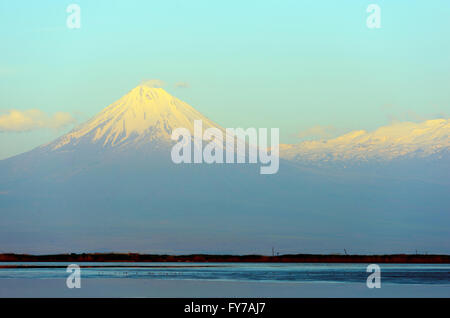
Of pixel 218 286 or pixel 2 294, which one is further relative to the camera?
pixel 218 286

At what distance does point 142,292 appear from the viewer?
2168 inches
